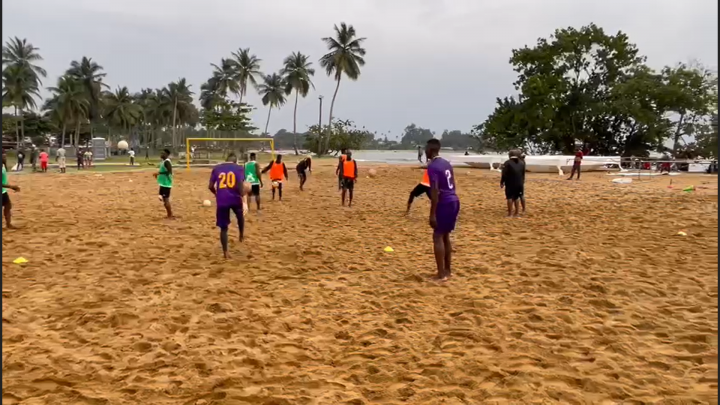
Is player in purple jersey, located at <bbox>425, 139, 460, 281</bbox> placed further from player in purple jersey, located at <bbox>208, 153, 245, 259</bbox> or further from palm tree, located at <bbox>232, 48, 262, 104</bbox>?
palm tree, located at <bbox>232, 48, 262, 104</bbox>

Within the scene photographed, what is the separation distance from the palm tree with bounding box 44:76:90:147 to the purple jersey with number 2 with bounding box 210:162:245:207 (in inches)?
2137

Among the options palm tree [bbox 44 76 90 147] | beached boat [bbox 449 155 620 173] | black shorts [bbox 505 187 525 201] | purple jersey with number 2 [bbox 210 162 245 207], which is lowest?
black shorts [bbox 505 187 525 201]

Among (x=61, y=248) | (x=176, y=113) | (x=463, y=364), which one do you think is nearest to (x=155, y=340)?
(x=463, y=364)

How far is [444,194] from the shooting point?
552 cm

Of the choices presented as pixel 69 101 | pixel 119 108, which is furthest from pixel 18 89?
pixel 119 108

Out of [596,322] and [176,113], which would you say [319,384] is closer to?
[596,322]

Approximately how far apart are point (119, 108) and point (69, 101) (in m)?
9.19

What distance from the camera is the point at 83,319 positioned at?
4.43 meters

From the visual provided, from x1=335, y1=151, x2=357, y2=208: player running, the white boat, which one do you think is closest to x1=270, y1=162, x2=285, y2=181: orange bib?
x1=335, y1=151, x2=357, y2=208: player running

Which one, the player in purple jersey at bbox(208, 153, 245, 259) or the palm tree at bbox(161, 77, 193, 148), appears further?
the palm tree at bbox(161, 77, 193, 148)

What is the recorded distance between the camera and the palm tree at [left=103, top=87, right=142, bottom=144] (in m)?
60.8

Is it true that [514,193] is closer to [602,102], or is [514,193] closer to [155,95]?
[602,102]

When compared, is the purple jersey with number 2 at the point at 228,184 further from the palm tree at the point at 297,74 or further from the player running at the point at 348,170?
the palm tree at the point at 297,74

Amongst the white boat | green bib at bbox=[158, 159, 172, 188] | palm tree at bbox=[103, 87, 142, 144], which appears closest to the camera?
green bib at bbox=[158, 159, 172, 188]
